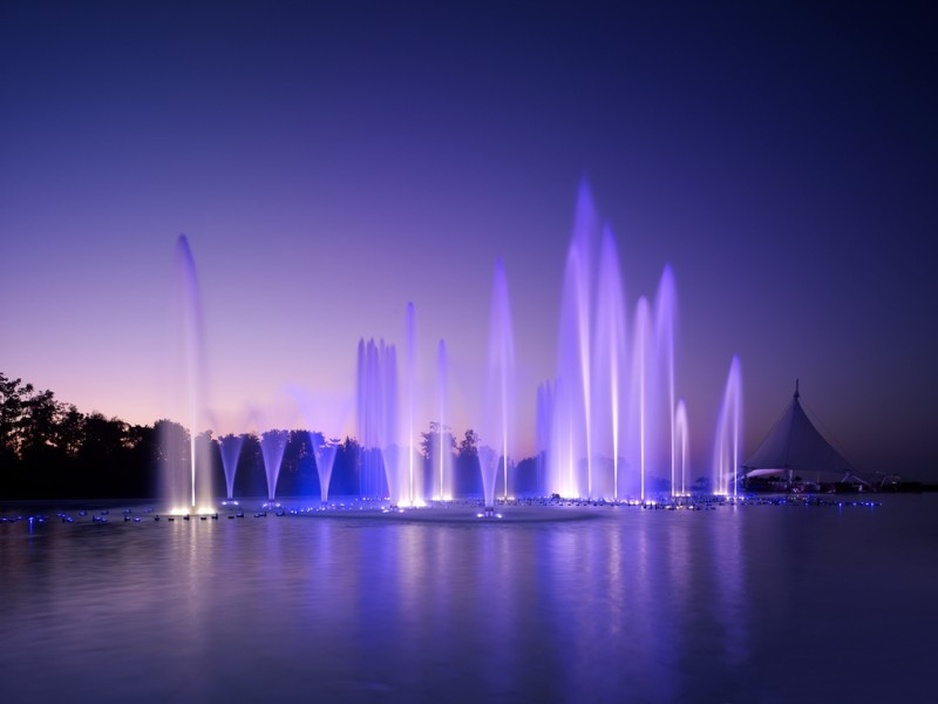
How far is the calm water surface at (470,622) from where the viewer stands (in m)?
9.44

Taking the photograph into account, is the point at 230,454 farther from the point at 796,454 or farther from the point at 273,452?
the point at 796,454

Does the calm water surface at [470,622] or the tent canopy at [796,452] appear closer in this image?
the calm water surface at [470,622]

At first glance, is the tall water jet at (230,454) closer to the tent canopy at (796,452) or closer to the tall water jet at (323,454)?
the tall water jet at (323,454)

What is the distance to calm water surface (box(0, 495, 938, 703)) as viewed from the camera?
9438 millimetres

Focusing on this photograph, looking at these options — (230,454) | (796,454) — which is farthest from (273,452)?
(796,454)

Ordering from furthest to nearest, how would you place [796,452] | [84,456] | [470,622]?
1. [796,452]
2. [84,456]
3. [470,622]

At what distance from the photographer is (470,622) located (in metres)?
12.9

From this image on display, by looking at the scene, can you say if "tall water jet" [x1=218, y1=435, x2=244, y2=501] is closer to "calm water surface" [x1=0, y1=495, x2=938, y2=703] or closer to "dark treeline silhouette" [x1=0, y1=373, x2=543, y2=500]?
"dark treeline silhouette" [x1=0, y1=373, x2=543, y2=500]

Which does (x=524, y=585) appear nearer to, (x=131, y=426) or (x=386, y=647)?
(x=386, y=647)

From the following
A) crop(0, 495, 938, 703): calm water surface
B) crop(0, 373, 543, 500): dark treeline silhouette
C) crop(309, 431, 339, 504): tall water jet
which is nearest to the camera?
crop(0, 495, 938, 703): calm water surface

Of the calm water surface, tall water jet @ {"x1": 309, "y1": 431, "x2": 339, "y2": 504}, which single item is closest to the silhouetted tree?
tall water jet @ {"x1": 309, "y1": 431, "x2": 339, "y2": 504}

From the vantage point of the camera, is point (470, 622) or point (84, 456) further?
point (84, 456)

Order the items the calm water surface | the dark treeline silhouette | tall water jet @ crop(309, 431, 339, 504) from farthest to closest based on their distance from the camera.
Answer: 1. tall water jet @ crop(309, 431, 339, 504)
2. the dark treeline silhouette
3. the calm water surface

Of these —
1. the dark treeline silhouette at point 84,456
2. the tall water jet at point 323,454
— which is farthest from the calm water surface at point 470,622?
the tall water jet at point 323,454
